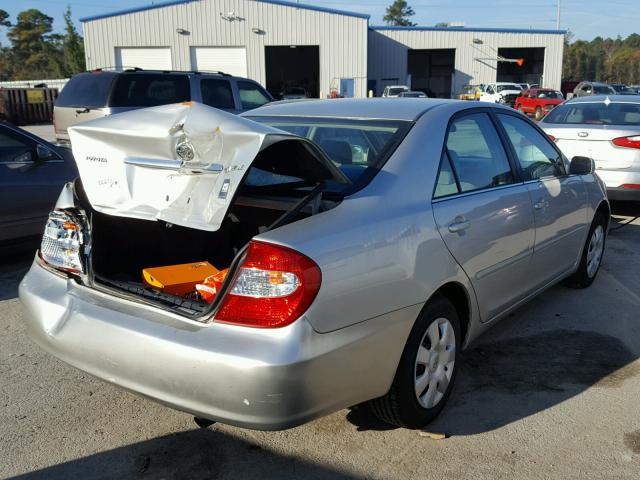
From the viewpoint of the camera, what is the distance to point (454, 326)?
3.32 metres

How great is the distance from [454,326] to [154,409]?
169 cm

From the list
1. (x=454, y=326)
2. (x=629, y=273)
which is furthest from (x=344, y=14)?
(x=454, y=326)

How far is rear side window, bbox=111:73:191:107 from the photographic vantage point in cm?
1024

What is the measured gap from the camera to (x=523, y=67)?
56.8 metres

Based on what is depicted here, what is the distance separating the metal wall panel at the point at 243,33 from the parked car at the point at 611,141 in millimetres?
31323

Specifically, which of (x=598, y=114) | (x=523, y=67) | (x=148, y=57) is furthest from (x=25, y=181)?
(x=523, y=67)

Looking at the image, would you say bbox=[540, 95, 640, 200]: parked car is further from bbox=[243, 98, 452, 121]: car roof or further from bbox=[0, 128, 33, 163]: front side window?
bbox=[0, 128, 33, 163]: front side window

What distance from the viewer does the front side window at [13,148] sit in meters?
6.03

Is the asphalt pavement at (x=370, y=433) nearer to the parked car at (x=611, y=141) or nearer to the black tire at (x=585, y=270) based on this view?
the black tire at (x=585, y=270)

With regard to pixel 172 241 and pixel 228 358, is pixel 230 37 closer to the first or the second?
pixel 172 241

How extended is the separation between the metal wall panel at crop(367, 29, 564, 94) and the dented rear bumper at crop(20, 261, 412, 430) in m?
44.3

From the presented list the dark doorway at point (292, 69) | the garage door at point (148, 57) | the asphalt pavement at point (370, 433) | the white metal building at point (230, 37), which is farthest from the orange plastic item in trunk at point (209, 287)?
the dark doorway at point (292, 69)

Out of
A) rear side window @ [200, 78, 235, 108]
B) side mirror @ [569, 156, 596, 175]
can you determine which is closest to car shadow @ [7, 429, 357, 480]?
side mirror @ [569, 156, 596, 175]

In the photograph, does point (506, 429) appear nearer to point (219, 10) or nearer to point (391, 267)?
point (391, 267)
